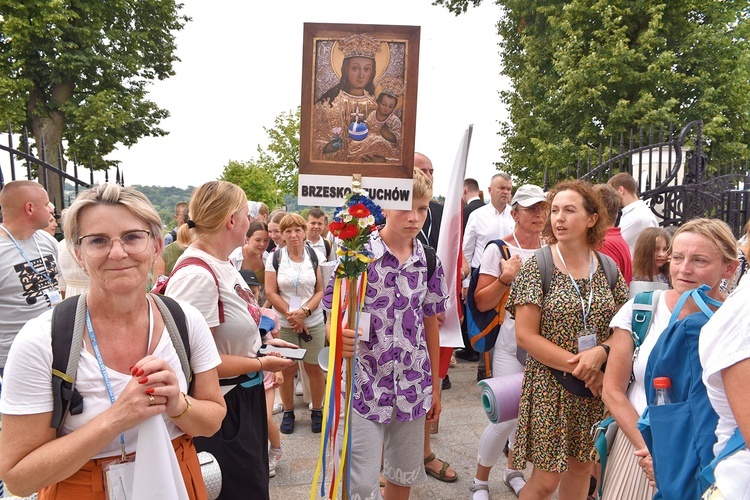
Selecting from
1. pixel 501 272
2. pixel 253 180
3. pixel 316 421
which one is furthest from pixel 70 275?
pixel 253 180

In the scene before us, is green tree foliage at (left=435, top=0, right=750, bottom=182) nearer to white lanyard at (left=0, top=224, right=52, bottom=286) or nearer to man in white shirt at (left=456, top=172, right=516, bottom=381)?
man in white shirt at (left=456, top=172, right=516, bottom=381)

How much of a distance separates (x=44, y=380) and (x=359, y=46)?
6.07 feet

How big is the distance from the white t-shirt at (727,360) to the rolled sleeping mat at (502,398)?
166 centimetres

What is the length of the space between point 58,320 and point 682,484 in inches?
84.2

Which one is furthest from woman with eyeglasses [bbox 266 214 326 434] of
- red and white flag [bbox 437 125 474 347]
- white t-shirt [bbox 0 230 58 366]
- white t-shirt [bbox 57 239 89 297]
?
white t-shirt [bbox 0 230 58 366]

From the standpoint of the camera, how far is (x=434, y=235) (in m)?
4.84

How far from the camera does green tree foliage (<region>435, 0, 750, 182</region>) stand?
16672mm

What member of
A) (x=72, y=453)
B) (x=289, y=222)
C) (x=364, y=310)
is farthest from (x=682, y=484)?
(x=289, y=222)

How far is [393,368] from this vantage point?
9.35 ft

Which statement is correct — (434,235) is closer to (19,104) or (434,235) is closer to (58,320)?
(58,320)

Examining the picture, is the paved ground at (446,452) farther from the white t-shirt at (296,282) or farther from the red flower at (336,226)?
the red flower at (336,226)

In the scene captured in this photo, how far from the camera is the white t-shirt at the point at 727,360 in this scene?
4.91 ft

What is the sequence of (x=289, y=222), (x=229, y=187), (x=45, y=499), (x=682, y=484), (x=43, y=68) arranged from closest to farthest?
1. (x=45, y=499)
2. (x=682, y=484)
3. (x=229, y=187)
4. (x=289, y=222)
5. (x=43, y=68)

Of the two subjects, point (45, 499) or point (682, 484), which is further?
point (682, 484)
